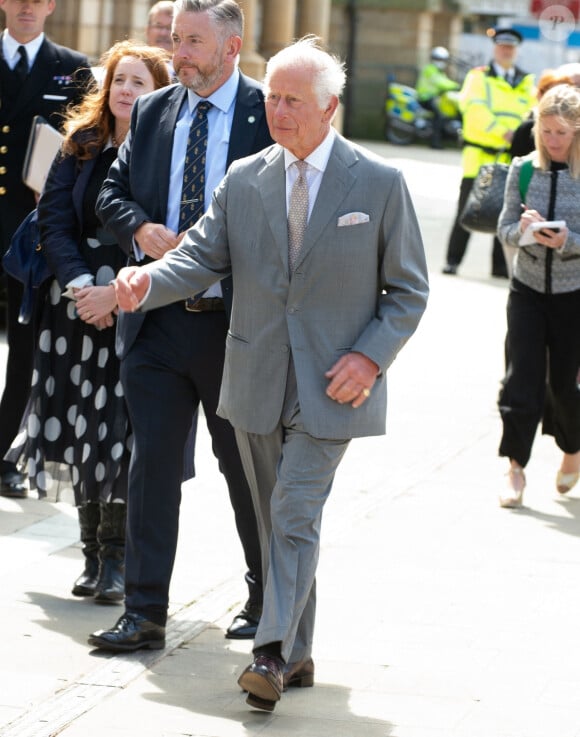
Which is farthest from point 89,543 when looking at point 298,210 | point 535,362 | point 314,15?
point 314,15

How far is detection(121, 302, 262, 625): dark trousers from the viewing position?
18.6ft

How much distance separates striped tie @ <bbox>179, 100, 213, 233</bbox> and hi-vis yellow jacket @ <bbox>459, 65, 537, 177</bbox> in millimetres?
10669

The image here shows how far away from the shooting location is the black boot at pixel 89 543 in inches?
250

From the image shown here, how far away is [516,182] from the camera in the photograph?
8.14m

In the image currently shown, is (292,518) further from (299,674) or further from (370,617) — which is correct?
(370,617)

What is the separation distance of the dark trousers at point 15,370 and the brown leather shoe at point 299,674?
9.26 ft

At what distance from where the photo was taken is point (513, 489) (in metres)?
8.13

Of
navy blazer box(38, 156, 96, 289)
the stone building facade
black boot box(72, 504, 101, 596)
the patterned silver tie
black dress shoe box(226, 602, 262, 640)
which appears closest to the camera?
the patterned silver tie

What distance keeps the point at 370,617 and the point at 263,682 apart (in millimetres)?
1260

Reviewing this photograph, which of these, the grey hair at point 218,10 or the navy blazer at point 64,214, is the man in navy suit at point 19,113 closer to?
the navy blazer at point 64,214

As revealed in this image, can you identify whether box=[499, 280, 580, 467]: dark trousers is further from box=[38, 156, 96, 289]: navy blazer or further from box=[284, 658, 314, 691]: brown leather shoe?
box=[284, 658, 314, 691]: brown leather shoe

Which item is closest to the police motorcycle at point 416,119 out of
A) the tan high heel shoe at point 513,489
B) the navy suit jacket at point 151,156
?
the tan high heel shoe at point 513,489

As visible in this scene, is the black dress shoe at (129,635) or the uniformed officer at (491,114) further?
the uniformed officer at (491,114)

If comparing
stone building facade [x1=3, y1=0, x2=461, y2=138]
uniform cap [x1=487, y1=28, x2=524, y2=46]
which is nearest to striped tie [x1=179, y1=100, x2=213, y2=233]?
uniform cap [x1=487, y1=28, x2=524, y2=46]
